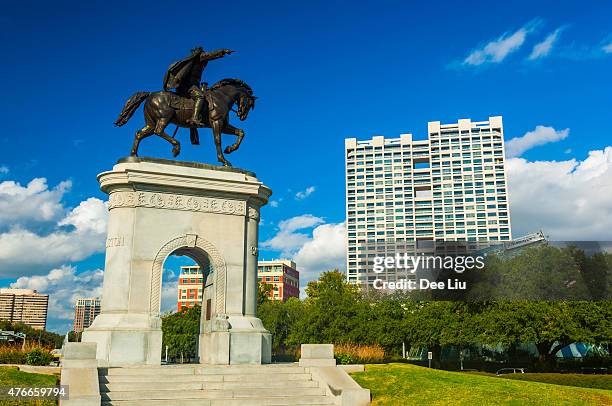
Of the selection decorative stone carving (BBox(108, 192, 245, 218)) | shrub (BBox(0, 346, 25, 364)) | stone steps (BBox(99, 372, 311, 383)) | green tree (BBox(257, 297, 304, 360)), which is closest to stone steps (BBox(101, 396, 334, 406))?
stone steps (BBox(99, 372, 311, 383))

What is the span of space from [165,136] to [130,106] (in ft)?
5.96

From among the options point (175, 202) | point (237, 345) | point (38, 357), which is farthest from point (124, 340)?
point (175, 202)

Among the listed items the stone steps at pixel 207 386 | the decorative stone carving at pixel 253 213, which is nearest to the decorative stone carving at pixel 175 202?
the decorative stone carving at pixel 253 213

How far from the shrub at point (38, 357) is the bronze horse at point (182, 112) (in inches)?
317

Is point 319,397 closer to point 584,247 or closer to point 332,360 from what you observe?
point 332,360

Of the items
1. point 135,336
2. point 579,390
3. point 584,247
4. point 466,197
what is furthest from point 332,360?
point 466,197

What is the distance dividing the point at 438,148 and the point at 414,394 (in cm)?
17764

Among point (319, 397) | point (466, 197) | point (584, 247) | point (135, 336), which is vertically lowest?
point (319, 397)

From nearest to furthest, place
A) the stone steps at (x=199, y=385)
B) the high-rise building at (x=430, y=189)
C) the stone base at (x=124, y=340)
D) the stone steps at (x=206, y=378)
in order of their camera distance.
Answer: the stone steps at (x=199, y=385) < the stone steps at (x=206, y=378) < the stone base at (x=124, y=340) < the high-rise building at (x=430, y=189)

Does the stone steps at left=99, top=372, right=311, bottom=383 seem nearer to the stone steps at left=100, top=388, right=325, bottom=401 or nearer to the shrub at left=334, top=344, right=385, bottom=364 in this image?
the stone steps at left=100, top=388, right=325, bottom=401

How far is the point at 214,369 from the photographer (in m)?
A: 18.7

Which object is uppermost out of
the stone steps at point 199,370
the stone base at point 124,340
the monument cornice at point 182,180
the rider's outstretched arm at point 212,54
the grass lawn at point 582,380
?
the rider's outstretched arm at point 212,54

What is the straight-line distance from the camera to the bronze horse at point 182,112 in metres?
23.6

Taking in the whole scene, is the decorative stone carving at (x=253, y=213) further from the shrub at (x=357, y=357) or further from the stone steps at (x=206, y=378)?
the stone steps at (x=206, y=378)
